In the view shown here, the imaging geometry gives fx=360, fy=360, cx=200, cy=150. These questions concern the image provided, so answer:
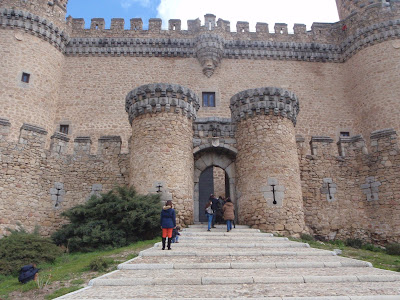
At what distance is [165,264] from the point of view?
6.23 m

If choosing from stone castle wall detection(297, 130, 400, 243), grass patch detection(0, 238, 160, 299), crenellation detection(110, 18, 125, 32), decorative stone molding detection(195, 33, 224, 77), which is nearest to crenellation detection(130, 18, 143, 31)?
crenellation detection(110, 18, 125, 32)

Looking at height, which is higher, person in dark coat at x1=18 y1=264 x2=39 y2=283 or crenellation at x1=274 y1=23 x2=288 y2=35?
crenellation at x1=274 y1=23 x2=288 y2=35

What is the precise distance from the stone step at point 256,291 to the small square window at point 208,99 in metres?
16.2

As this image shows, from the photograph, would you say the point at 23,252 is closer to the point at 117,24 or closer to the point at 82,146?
the point at 82,146

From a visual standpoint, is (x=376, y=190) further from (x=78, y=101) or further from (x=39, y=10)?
(x=39, y=10)

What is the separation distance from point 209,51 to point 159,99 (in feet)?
32.8

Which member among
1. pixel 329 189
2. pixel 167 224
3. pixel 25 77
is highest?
pixel 25 77

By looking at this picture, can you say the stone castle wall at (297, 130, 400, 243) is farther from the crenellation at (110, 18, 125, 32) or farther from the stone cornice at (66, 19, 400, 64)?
the crenellation at (110, 18, 125, 32)

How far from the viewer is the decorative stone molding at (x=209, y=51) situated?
20688 mm

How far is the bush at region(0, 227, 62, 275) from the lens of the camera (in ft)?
24.8

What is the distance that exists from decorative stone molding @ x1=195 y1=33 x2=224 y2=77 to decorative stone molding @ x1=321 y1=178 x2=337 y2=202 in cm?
1067

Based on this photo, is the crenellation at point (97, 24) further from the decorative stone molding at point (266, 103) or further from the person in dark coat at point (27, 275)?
the person in dark coat at point (27, 275)

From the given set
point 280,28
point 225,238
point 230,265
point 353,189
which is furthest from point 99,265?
point 280,28

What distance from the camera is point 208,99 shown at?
2083cm
